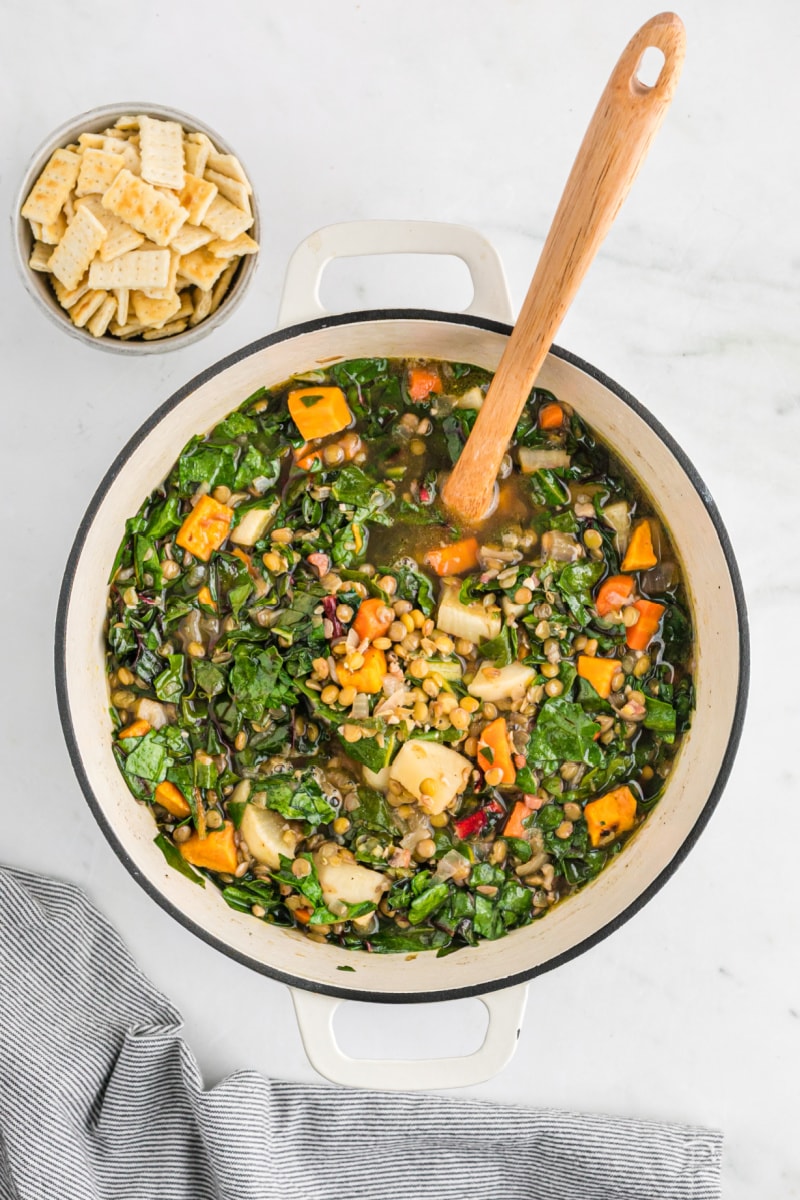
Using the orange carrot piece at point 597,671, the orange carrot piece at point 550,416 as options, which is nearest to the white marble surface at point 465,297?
the orange carrot piece at point 550,416

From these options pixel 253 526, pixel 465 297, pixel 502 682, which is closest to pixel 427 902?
pixel 502 682

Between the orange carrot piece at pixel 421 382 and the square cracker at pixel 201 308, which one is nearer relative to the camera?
the square cracker at pixel 201 308

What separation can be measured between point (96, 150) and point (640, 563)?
2.29 metres

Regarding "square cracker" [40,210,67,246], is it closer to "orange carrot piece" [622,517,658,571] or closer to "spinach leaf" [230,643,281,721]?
"spinach leaf" [230,643,281,721]

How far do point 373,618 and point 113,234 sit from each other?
1.50 m

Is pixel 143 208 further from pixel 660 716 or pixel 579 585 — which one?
pixel 660 716

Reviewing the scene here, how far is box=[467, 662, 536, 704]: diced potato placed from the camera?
3690 mm

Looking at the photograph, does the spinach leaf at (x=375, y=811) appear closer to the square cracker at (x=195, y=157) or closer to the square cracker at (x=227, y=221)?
the square cracker at (x=227, y=221)

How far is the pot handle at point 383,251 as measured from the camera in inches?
132

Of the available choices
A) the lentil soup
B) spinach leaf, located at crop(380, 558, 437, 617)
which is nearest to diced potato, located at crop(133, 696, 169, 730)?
the lentil soup

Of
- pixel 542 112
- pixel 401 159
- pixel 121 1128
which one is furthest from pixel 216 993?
pixel 542 112

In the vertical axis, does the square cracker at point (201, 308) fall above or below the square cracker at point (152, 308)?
above

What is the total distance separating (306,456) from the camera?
12.3ft

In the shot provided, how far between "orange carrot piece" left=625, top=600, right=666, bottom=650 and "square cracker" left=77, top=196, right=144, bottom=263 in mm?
2101
